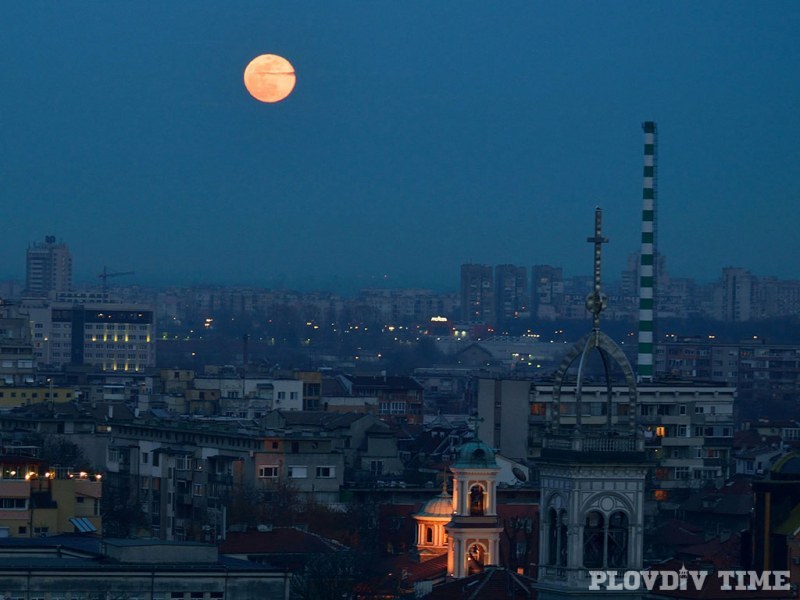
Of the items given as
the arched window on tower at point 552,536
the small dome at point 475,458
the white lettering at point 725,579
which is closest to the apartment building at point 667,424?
the small dome at point 475,458

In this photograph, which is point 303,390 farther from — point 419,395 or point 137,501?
point 137,501

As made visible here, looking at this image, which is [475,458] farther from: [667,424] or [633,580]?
[667,424]

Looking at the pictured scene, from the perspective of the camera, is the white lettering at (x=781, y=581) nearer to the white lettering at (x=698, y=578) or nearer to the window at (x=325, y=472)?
the white lettering at (x=698, y=578)

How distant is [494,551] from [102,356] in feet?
464

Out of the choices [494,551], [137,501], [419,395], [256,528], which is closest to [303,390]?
[419,395]

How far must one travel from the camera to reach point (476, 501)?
4191 cm

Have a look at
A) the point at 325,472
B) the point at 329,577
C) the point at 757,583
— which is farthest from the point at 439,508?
the point at 325,472

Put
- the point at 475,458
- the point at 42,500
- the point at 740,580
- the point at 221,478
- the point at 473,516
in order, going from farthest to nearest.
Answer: the point at 221,478
the point at 42,500
the point at 475,458
the point at 473,516
the point at 740,580

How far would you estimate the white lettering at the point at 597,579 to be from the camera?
74.5 ft

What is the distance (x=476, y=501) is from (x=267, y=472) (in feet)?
64.7

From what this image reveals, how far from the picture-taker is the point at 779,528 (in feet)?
133

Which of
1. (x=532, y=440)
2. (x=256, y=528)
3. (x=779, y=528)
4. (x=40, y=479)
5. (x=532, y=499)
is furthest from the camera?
(x=532, y=440)

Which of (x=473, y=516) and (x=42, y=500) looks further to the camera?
(x=42, y=500)

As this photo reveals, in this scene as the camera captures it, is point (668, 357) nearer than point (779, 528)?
No
